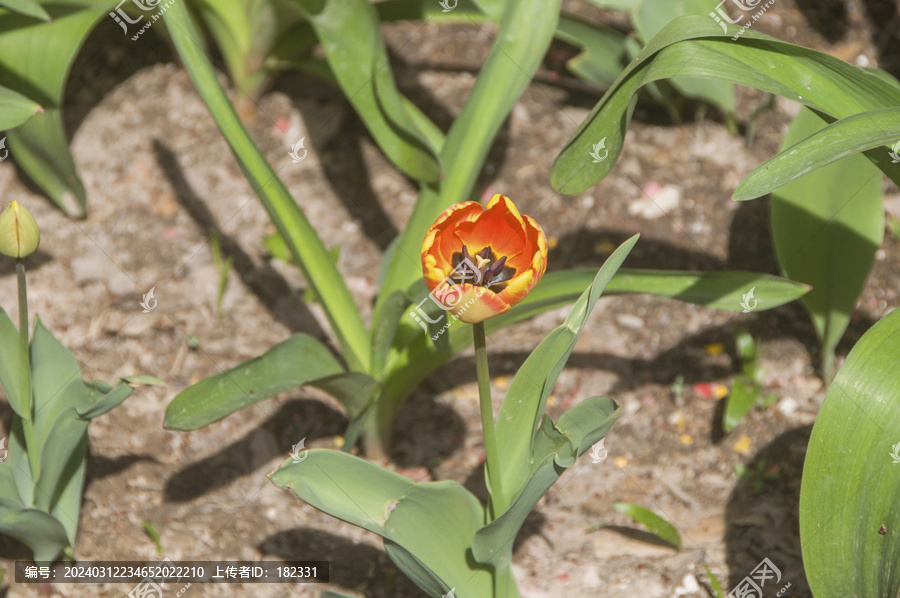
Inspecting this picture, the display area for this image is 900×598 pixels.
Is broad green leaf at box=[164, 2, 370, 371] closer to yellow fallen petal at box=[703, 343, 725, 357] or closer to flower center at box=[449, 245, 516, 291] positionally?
flower center at box=[449, 245, 516, 291]

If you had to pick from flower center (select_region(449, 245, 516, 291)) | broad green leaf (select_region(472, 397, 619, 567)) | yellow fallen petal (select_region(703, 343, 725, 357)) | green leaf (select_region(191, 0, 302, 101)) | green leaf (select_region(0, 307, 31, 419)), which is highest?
flower center (select_region(449, 245, 516, 291))

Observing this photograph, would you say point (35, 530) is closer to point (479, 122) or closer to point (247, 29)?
point (479, 122)

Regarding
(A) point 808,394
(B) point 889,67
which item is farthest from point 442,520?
(B) point 889,67

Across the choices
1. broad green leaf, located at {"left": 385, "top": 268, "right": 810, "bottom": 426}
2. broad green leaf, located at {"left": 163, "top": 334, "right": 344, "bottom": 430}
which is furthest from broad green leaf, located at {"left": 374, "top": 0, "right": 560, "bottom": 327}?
broad green leaf, located at {"left": 163, "top": 334, "right": 344, "bottom": 430}

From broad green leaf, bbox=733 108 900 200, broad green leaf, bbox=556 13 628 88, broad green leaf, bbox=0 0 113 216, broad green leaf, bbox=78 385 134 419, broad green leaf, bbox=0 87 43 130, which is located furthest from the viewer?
broad green leaf, bbox=556 13 628 88

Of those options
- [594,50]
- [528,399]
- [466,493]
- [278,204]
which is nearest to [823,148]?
[528,399]

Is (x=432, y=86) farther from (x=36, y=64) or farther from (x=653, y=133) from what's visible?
(x=36, y=64)
